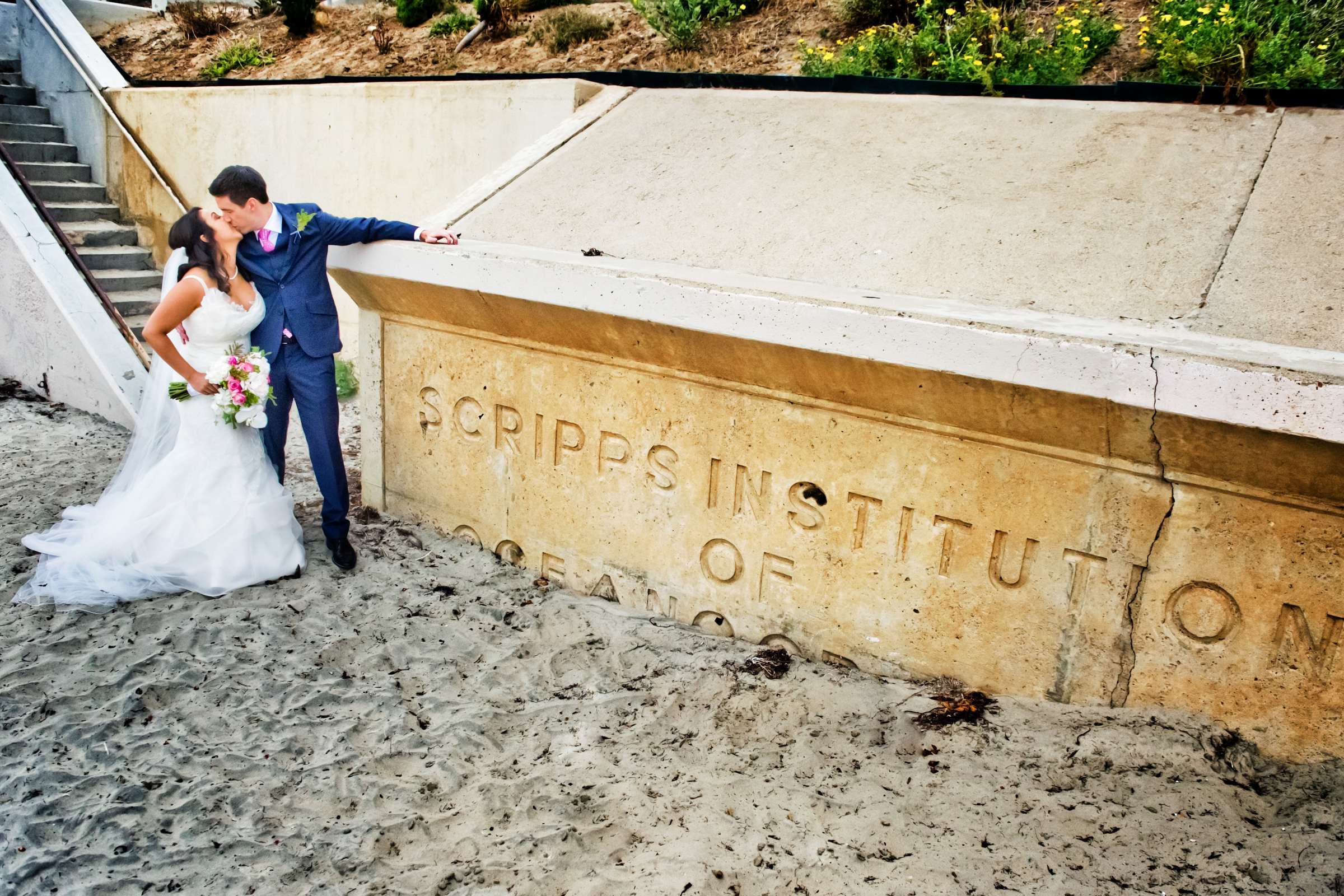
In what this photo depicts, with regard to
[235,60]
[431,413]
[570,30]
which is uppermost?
[570,30]

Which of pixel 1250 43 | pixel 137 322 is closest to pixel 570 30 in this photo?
pixel 137 322

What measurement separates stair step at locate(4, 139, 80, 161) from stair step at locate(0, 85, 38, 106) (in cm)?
86

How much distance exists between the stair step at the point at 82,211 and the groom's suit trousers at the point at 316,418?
614 cm

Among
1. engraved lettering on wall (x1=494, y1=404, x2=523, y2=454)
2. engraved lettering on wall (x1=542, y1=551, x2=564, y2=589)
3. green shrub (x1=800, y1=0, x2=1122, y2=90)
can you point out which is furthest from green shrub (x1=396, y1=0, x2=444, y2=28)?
engraved lettering on wall (x1=542, y1=551, x2=564, y2=589)

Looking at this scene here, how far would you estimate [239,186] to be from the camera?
14.1 feet

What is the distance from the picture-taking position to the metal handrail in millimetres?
7352

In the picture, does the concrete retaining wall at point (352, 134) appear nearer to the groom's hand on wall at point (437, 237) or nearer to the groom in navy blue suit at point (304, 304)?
the groom's hand on wall at point (437, 237)

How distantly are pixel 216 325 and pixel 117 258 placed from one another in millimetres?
5591

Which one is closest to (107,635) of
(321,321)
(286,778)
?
(286,778)

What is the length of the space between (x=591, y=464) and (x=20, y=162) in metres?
8.47

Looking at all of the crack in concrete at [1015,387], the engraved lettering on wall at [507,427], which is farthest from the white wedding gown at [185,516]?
the crack in concrete at [1015,387]

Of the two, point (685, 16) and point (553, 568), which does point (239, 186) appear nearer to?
point (553, 568)

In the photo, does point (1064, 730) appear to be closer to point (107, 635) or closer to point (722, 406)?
point (722, 406)

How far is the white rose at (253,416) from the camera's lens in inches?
176
